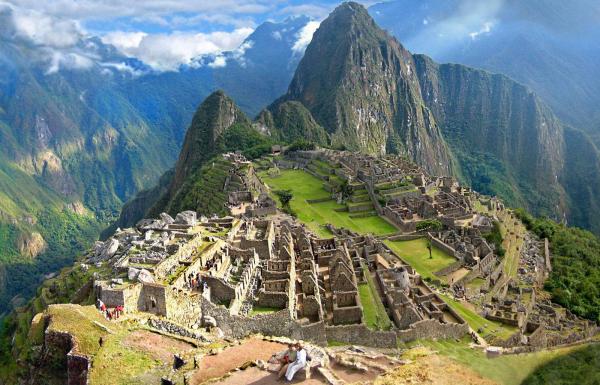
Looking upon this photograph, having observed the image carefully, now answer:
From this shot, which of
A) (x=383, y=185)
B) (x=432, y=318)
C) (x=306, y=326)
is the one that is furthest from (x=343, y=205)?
(x=306, y=326)

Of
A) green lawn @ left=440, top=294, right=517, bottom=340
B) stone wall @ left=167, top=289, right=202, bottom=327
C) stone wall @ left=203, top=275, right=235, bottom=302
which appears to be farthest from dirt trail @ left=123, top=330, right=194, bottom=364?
green lawn @ left=440, top=294, right=517, bottom=340

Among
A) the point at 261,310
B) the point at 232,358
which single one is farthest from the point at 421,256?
the point at 232,358

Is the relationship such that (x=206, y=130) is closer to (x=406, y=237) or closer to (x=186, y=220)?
(x=406, y=237)

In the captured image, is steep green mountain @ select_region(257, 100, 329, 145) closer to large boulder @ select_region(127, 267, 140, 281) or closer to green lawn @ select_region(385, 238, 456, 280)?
green lawn @ select_region(385, 238, 456, 280)

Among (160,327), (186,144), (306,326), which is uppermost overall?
(160,327)

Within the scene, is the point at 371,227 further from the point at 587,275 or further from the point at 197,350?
the point at 197,350

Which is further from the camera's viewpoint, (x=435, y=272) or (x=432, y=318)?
(x=435, y=272)

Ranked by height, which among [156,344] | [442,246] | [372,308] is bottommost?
[442,246]
